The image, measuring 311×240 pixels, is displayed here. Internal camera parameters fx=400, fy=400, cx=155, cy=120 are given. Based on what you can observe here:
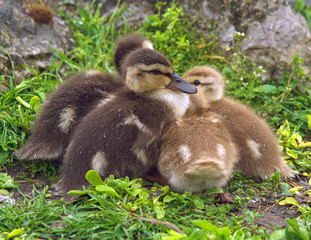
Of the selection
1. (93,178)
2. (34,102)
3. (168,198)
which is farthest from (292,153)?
(34,102)

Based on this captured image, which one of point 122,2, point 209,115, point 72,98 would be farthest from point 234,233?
point 122,2

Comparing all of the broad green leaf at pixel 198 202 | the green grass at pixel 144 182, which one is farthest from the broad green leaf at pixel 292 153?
the broad green leaf at pixel 198 202

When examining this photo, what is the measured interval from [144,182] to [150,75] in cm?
68

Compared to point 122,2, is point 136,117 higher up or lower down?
lower down

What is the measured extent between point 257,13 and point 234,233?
2471mm

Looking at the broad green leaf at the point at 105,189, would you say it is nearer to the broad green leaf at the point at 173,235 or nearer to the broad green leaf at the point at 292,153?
the broad green leaf at the point at 173,235

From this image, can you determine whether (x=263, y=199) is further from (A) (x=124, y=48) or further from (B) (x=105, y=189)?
(A) (x=124, y=48)

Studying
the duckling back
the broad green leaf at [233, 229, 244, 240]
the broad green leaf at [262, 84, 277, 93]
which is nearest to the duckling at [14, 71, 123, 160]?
the duckling back

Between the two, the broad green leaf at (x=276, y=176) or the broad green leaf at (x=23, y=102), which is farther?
the broad green leaf at (x=23, y=102)

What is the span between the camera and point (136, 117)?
236 cm

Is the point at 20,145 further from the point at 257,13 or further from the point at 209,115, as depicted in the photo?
the point at 257,13

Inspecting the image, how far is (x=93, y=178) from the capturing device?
7.36 ft

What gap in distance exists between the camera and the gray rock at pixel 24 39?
11.1 feet

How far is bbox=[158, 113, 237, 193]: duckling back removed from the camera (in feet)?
7.09
